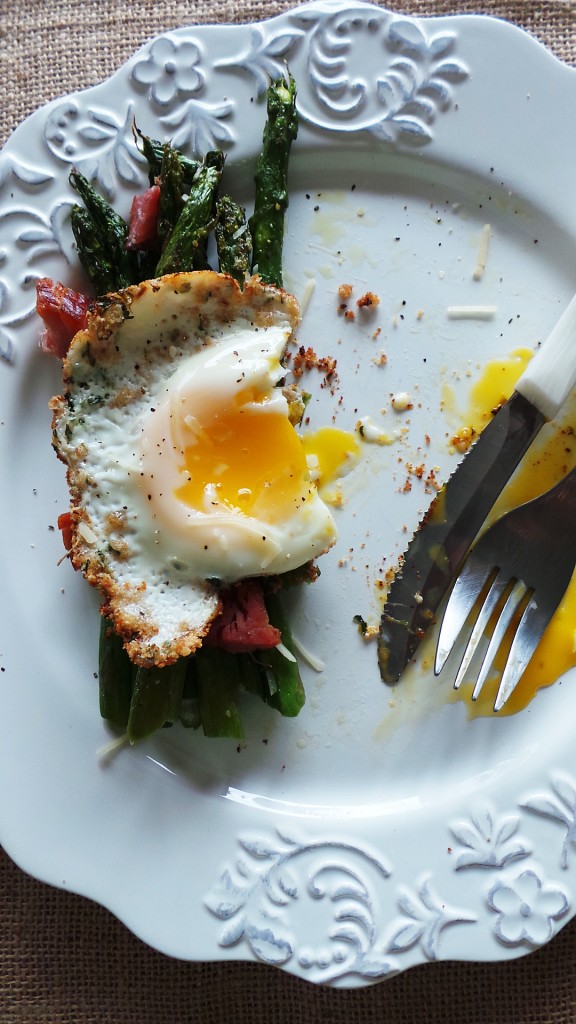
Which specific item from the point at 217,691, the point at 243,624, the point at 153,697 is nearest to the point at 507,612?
the point at 243,624

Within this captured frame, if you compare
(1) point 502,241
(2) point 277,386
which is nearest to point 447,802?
(2) point 277,386

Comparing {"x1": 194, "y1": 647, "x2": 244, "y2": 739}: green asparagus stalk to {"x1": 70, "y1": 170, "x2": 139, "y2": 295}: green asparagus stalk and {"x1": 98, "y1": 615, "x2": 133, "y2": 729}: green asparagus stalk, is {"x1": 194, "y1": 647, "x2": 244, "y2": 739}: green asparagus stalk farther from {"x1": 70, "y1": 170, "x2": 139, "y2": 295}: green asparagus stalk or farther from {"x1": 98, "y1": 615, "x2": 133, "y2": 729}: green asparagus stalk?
{"x1": 70, "y1": 170, "x2": 139, "y2": 295}: green asparagus stalk

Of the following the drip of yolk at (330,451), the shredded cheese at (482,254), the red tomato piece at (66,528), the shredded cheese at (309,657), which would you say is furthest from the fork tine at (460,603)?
the red tomato piece at (66,528)

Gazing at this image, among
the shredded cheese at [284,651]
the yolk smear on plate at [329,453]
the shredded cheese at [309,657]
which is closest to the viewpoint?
the shredded cheese at [284,651]

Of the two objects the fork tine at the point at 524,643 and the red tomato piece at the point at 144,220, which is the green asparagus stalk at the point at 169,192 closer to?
the red tomato piece at the point at 144,220

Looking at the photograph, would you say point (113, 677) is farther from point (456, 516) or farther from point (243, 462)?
point (456, 516)

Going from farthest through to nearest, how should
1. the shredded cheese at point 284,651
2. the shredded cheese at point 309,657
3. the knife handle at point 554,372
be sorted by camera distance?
the shredded cheese at point 309,657 → the knife handle at point 554,372 → the shredded cheese at point 284,651

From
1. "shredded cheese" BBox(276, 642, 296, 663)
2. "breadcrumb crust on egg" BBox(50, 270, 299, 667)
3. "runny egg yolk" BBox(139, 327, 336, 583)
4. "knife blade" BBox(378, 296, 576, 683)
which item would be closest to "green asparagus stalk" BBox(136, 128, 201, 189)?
"breadcrumb crust on egg" BBox(50, 270, 299, 667)
